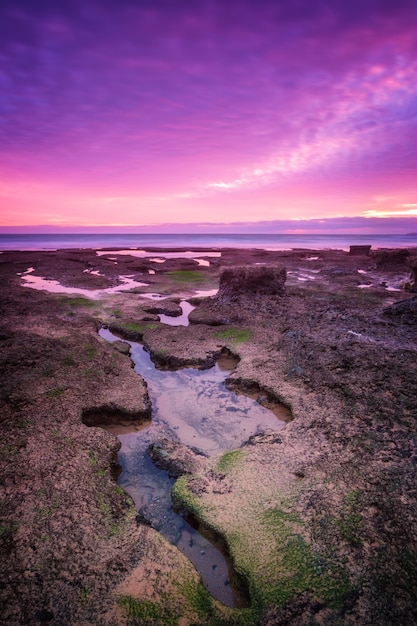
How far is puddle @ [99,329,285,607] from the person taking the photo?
3.27 m

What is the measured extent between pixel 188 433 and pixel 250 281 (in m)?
→ 8.05

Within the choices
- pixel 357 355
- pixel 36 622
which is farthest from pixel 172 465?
pixel 357 355

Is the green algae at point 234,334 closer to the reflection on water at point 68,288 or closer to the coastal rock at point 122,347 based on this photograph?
the coastal rock at point 122,347

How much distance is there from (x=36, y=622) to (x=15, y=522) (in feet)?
3.17

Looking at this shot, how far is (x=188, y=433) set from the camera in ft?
17.2

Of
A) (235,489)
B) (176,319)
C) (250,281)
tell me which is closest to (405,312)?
(250,281)

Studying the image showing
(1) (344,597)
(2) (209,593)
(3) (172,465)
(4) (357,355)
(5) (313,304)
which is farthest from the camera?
(5) (313,304)

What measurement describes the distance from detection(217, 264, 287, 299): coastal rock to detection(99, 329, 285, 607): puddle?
502 cm

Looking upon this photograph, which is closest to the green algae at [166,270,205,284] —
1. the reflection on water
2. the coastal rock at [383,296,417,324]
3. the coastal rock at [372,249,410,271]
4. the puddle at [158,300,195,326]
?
the reflection on water

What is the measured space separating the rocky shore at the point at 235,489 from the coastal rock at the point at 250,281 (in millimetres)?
4452

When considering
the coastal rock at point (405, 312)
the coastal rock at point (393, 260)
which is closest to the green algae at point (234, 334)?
the coastal rock at point (405, 312)

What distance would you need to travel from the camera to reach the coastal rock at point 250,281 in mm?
12391

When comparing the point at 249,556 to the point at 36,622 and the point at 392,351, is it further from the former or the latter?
the point at 392,351

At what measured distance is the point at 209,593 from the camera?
281 cm
